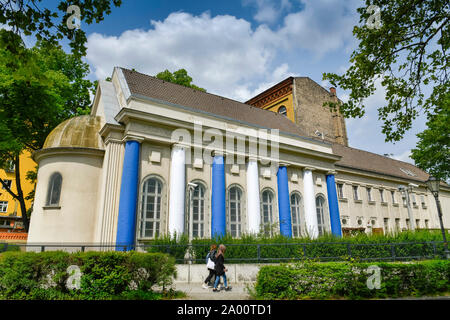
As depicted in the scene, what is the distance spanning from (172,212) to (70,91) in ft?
48.0

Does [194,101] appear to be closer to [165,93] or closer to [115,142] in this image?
[165,93]

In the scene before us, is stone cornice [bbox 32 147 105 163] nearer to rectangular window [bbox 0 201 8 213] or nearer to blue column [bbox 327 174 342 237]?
blue column [bbox 327 174 342 237]

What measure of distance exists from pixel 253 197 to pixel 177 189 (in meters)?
5.78

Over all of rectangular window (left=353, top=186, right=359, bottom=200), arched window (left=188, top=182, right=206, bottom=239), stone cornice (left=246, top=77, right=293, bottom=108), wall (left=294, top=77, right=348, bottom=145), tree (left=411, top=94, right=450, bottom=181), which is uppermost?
stone cornice (left=246, top=77, right=293, bottom=108)

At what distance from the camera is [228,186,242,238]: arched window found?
1995 cm

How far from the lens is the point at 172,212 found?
674 inches

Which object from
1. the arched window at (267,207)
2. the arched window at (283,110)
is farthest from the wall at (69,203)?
the arched window at (283,110)

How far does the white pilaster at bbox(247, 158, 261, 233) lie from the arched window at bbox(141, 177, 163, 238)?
6282mm

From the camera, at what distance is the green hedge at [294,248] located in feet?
42.9

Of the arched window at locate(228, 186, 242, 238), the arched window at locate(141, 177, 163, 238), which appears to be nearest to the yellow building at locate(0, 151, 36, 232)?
the arched window at locate(141, 177, 163, 238)

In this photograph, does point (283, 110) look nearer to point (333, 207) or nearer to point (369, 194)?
point (369, 194)

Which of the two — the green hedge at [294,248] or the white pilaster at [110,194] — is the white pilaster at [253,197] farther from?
the white pilaster at [110,194]
